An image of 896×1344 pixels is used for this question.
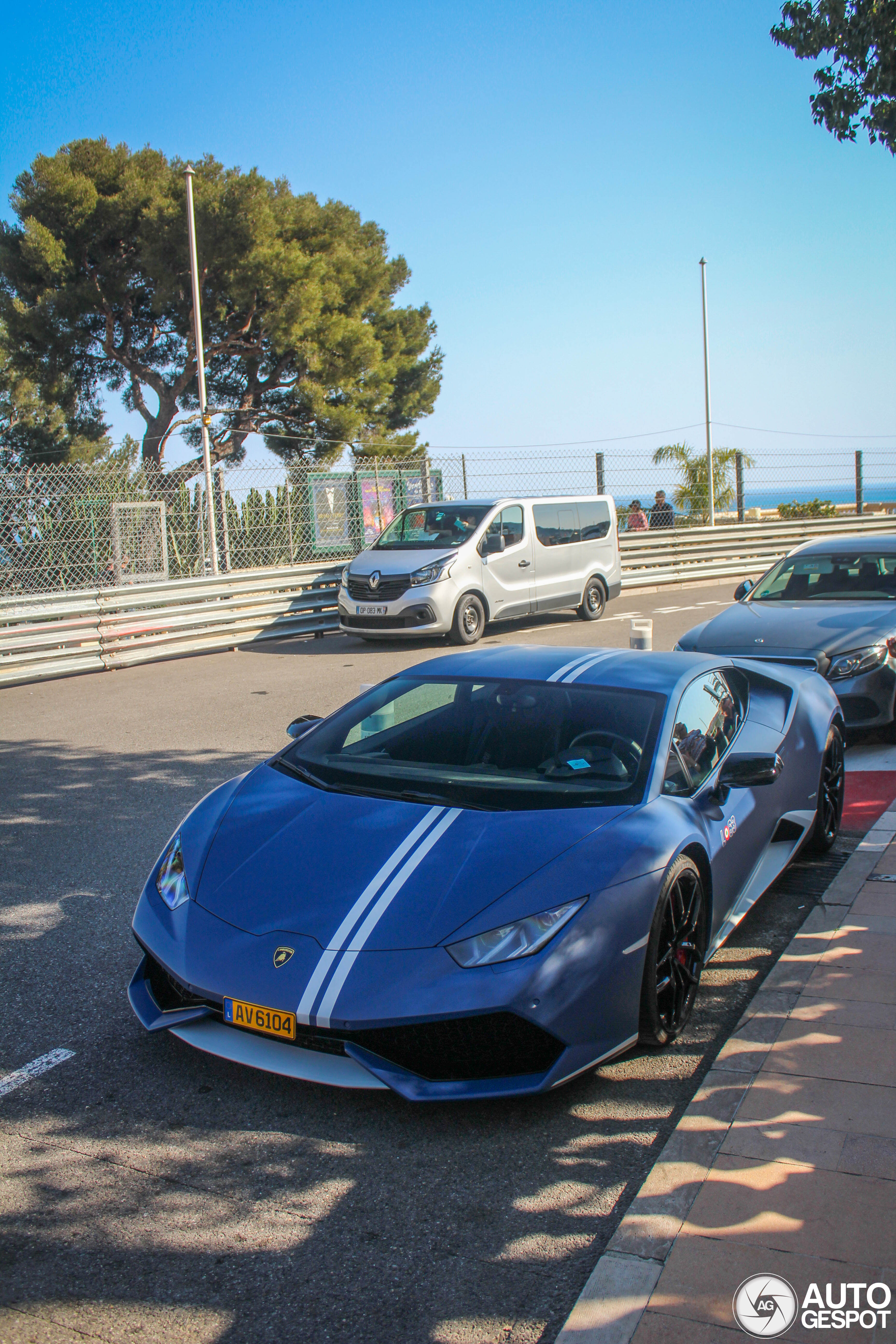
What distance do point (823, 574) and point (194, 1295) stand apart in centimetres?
768

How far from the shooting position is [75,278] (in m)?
29.0

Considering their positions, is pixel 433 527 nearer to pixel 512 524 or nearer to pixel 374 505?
pixel 512 524

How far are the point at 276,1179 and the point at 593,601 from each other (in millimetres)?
14024

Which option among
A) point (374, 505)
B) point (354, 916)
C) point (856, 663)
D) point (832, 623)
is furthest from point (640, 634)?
point (374, 505)

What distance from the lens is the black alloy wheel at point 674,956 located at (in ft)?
11.3

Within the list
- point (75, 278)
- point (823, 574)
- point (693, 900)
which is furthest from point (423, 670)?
point (75, 278)

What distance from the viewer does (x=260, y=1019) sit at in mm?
3123

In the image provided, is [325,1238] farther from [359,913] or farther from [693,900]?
[693,900]

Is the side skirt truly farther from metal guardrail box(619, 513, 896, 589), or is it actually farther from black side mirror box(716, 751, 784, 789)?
metal guardrail box(619, 513, 896, 589)

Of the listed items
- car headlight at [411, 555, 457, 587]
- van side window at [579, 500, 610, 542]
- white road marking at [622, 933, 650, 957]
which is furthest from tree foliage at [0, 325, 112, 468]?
white road marking at [622, 933, 650, 957]

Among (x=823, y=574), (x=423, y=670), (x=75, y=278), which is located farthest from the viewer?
(x=75, y=278)

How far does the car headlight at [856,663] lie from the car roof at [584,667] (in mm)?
2732

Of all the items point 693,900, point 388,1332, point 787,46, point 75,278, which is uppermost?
point 75,278

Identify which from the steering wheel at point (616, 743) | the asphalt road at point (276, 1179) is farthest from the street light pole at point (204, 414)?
the asphalt road at point (276, 1179)
